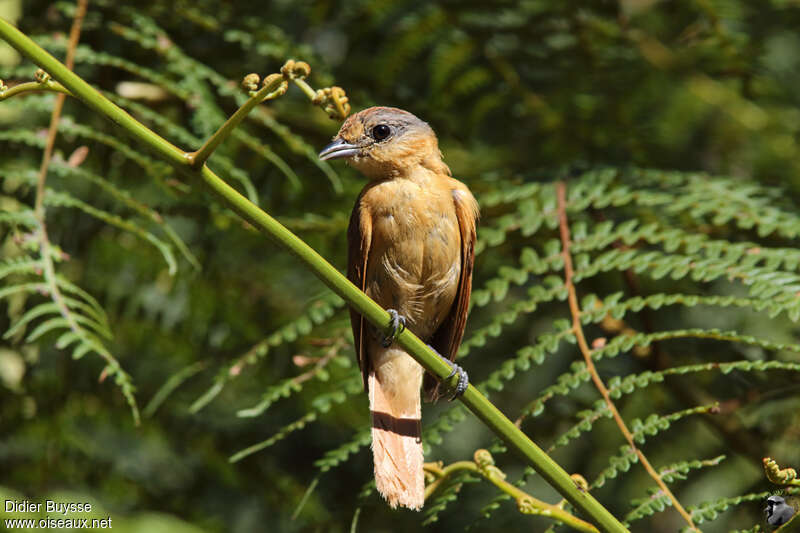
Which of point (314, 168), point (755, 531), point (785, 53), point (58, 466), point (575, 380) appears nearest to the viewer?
point (755, 531)

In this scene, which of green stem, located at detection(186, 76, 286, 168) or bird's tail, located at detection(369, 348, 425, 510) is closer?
green stem, located at detection(186, 76, 286, 168)

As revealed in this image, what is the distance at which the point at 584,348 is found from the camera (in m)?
2.29

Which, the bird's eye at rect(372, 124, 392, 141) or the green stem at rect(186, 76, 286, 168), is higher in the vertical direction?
the green stem at rect(186, 76, 286, 168)

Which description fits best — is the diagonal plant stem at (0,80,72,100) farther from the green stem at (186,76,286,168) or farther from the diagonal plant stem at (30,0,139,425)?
the diagonal plant stem at (30,0,139,425)

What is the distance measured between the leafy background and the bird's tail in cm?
21

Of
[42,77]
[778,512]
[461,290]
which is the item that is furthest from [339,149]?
[778,512]

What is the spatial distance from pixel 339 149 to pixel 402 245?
1.11 ft

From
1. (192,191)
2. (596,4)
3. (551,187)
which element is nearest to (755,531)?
(551,187)

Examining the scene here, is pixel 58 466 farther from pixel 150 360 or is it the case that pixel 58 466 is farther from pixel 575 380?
pixel 575 380

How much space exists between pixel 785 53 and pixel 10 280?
3.82 meters

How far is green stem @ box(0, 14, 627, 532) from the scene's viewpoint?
1222mm

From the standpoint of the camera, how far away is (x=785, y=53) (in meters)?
4.45

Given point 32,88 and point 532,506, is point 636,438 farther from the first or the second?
point 32,88

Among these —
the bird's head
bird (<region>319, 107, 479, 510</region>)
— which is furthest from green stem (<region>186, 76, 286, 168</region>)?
the bird's head
